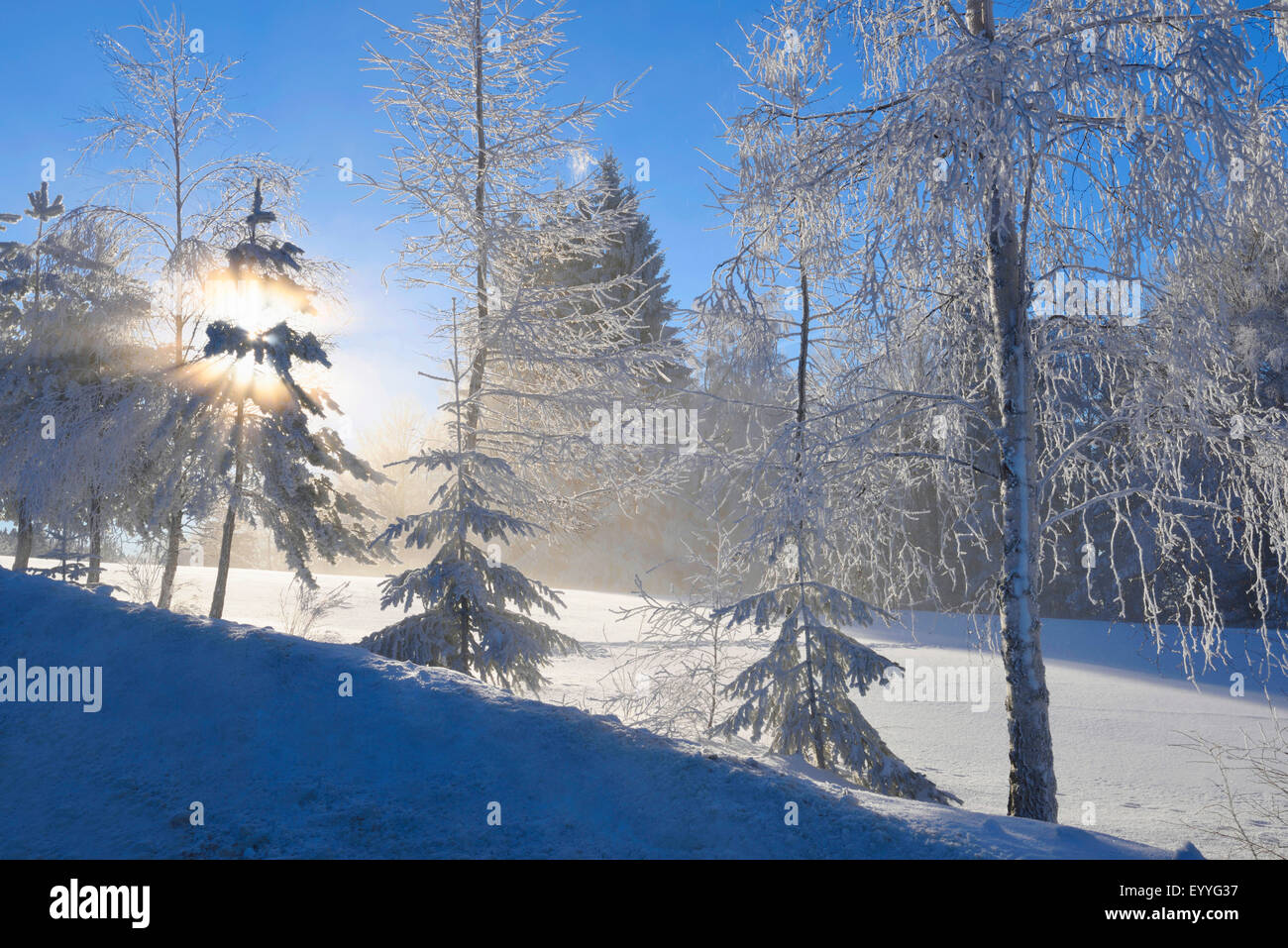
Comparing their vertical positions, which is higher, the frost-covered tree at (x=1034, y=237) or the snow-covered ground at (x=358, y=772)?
the frost-covered tree at (x=1034, y=237)

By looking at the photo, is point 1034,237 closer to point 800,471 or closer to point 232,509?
point 800,471

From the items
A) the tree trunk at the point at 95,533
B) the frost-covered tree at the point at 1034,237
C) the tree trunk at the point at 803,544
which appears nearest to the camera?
the frost-covered tree at the point at 1034,237

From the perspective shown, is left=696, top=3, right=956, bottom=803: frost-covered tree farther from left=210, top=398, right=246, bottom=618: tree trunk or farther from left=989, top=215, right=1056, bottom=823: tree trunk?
left=210, top=398, right=246, bottom=618: tree trunk

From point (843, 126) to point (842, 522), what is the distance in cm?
288

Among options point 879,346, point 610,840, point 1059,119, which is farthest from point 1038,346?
point 610,840

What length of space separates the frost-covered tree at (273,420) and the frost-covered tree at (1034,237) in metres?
7.48

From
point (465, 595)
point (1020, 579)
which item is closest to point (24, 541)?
point (465, 595)

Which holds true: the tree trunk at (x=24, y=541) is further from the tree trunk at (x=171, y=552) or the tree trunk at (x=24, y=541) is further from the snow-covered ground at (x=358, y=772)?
the snow-covered ground at (x=358, y=772)

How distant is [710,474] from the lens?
6.96m

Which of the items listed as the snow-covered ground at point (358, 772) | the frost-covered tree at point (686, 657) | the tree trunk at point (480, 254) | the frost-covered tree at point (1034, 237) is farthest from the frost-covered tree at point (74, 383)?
the frost-covered tree at point (1034, 237)

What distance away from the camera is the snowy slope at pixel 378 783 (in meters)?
2.33

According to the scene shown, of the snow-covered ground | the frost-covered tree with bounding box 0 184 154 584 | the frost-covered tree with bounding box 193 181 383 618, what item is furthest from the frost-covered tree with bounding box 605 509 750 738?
the frost-covered tree with bounding box 0 184 154 584

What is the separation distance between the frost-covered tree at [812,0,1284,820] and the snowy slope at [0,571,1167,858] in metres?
2.90
